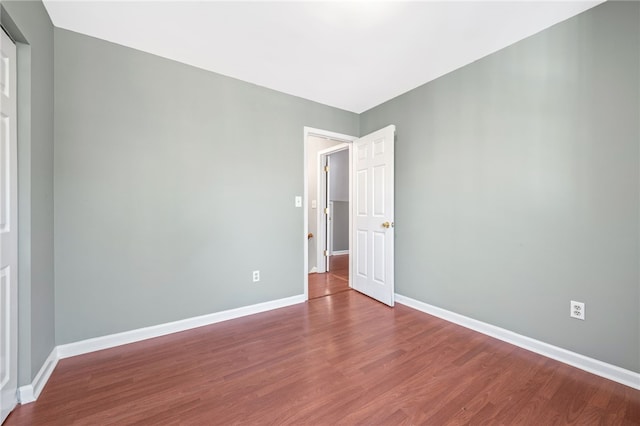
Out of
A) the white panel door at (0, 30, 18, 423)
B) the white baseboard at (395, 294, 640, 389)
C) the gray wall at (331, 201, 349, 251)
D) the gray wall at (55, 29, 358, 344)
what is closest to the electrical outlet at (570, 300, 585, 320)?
the white baseboard at (395, 294, 640, 389)

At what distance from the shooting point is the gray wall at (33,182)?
140cm

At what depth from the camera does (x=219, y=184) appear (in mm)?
2490

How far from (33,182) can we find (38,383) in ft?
3.94

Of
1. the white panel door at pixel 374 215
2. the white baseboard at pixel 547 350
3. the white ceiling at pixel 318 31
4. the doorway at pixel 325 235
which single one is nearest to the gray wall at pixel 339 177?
the doorway at pixel 325 235

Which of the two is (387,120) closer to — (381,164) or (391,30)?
(381,164)

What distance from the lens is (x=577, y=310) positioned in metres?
1.76

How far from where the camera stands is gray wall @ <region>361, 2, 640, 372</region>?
159 centimetres

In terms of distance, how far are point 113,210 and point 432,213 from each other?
2.91 meters

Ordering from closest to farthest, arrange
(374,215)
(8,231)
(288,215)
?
(8,231), (288,215), (374,215)

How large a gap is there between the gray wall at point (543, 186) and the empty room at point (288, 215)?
13mm

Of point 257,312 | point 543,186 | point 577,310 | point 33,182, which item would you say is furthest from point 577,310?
point 33,182

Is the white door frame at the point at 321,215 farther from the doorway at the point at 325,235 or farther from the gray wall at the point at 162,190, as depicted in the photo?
the gray wall at the point at 162,190

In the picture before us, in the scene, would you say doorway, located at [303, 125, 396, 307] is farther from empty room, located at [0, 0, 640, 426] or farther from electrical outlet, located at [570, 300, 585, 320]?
electrical outlet, located at [570, 300, 585, 320]

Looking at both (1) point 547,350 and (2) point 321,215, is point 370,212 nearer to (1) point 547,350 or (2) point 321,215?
(2) point 321,215
